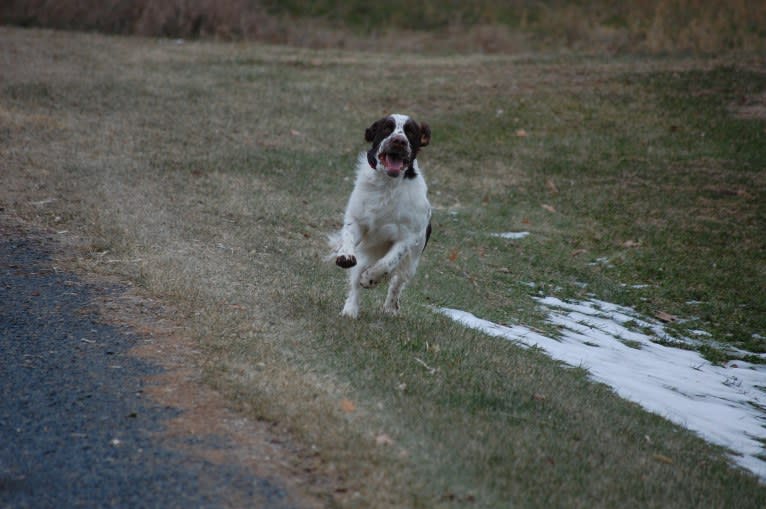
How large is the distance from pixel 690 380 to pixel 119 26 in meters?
19.3

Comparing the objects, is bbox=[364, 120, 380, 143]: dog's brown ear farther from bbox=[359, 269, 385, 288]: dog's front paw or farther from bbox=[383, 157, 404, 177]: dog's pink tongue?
bbox=[359, 269, 385, 288]: dog's front paw

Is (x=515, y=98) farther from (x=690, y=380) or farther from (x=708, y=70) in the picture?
(x=690, y=380)

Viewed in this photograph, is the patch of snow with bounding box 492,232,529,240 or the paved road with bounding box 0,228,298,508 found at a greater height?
the paved road with bounding box 0,228,298,508

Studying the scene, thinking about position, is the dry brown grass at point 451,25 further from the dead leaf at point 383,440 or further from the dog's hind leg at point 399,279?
the dead leaf at point 383,440

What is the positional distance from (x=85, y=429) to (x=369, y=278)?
2615 mm

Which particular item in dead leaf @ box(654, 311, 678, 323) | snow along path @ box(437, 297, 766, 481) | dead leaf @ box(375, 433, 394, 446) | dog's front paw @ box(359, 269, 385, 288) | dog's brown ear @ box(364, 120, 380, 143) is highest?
dog's brown ear @ box(364, 120, 380, 143)

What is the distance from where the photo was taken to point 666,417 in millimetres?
6289

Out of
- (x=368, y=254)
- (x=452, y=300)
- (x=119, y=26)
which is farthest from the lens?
(x=119, y=26)

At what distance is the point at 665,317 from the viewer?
954 cm

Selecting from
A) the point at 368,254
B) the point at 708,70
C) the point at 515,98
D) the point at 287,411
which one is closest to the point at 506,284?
the point at 368,254

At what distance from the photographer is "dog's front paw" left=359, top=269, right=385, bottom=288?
665 centimetres

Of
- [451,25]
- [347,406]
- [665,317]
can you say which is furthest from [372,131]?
[451,25]

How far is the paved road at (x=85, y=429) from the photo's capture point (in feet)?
13.2

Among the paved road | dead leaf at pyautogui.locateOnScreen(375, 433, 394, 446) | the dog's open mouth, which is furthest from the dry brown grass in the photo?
dead leaf at pyautogui.locateOnScreen(375, 433, 394, 446)
